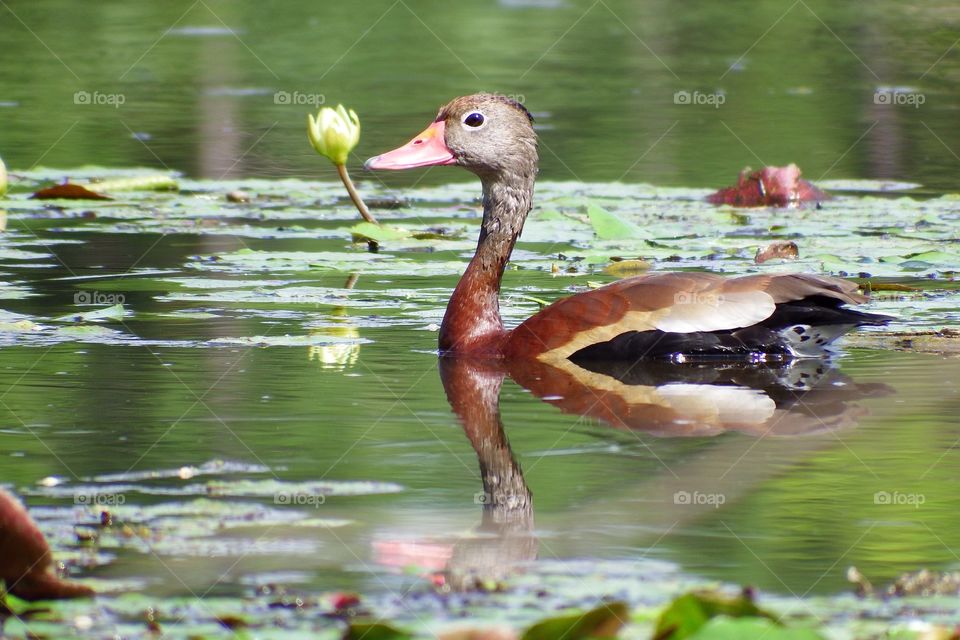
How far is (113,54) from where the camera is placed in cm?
2000

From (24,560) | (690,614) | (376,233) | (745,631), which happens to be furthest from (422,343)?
(745,631)

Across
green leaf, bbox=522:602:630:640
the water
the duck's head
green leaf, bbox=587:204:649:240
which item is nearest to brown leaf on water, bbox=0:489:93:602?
the water

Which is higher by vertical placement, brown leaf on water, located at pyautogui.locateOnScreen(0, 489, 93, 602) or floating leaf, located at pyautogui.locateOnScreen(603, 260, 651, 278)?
floating leaf, located at pyautogui.locateOnScreen(603, 260, 651, 278)

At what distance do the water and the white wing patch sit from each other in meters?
0.37

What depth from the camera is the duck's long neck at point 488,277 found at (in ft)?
24.9

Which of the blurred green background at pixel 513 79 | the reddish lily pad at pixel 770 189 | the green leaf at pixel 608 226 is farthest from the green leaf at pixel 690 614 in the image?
the blurred green background at pixel 513 79

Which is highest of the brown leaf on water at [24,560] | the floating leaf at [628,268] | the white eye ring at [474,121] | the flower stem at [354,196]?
the flower stem at [354,196]

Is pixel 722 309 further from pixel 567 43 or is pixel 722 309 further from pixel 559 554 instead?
pixel 567 43

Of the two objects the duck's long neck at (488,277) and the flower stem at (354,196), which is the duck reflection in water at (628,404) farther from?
the flower stem at (354,196)

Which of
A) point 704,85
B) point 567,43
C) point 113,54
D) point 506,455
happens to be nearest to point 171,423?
point 506,455

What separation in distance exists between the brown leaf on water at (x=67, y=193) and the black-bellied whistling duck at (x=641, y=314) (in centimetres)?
408

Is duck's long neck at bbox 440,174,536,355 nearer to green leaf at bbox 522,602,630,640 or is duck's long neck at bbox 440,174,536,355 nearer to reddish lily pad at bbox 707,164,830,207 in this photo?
reddish lily pad at bbox 707,164,830,207

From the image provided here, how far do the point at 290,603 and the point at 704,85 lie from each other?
46.8 feet

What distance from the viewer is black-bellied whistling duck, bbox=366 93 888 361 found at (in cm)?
724
